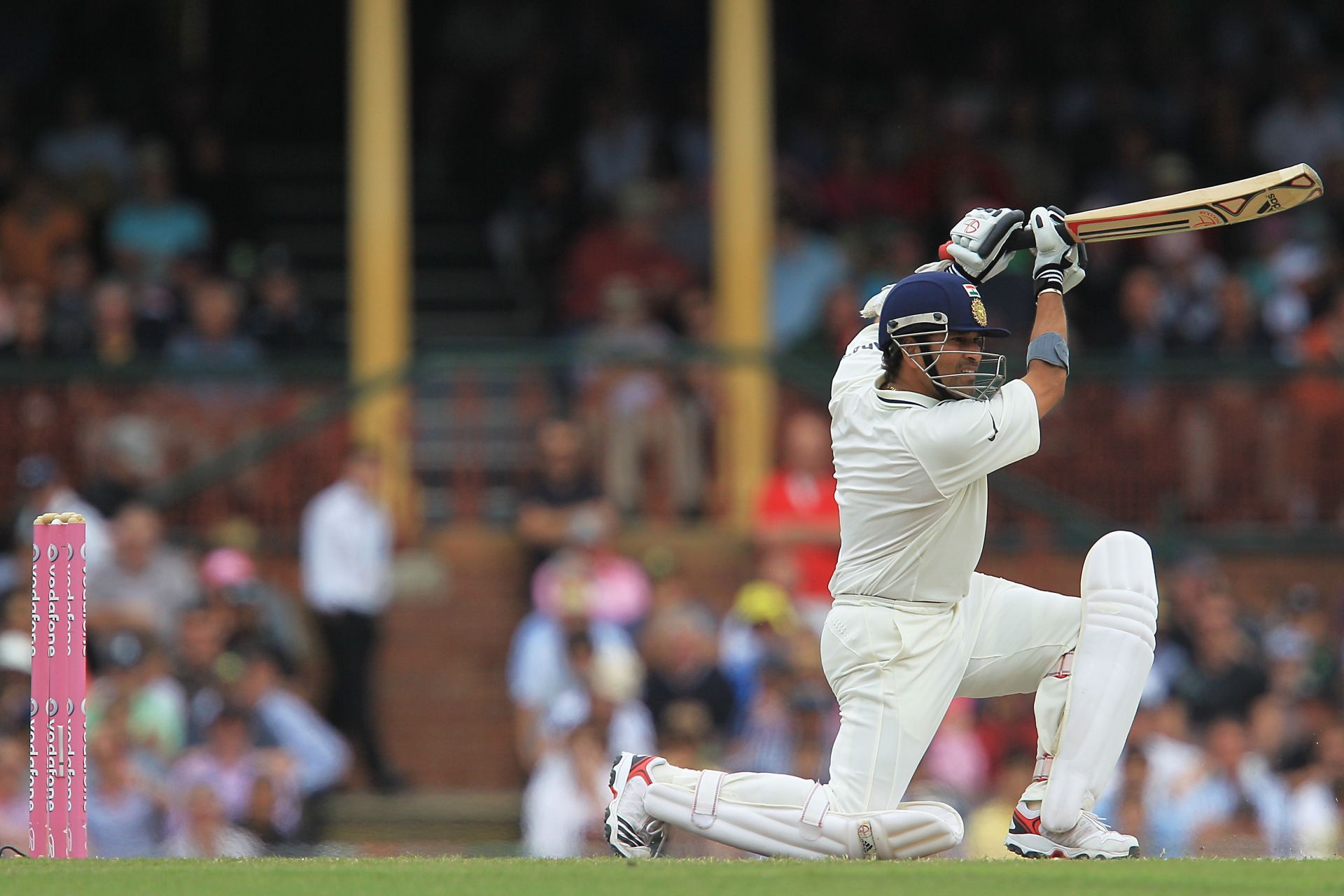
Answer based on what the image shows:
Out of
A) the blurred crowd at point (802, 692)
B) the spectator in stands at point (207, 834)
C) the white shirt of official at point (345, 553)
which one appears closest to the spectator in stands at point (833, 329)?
the blurred crowd at point (802, 692)

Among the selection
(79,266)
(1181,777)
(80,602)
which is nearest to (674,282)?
(79,266)

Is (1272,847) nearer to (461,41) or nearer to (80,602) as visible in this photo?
(80,602)

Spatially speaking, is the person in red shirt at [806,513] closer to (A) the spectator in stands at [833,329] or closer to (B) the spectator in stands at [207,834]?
(A) the spectator in stands at [833,329]

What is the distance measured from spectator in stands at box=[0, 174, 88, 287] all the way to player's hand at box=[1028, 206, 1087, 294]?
26.2 ft

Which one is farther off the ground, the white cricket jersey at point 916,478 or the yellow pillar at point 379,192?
the yellow pillar at point 379,192

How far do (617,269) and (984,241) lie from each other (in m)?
7.04

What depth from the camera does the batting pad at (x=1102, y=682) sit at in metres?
5.79

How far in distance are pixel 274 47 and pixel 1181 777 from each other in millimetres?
9245

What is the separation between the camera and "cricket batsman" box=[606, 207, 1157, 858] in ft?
18.6

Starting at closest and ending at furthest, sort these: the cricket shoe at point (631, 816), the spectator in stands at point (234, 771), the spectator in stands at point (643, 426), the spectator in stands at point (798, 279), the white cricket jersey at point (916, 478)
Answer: the white cricket jersey at point (916, 478), the cricket shoe at point (631, 816), the spectator in stands at point (234, 771), the spectator in stands at point (643, 426), the spectator in stands at point (798, 279)

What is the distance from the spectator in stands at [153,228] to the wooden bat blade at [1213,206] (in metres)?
7.76

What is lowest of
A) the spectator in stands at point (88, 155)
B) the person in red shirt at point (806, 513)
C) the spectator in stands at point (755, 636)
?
the spectator in stands at point (755, 636)

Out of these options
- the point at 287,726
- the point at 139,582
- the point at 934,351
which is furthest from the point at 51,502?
the point at 934,351

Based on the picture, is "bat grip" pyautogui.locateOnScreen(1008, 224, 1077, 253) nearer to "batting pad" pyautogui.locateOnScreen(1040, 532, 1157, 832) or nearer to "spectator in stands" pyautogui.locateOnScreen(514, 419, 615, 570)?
"batting pad" pyautogui.locateOnScreen(1040, 532, 1157, 832)
